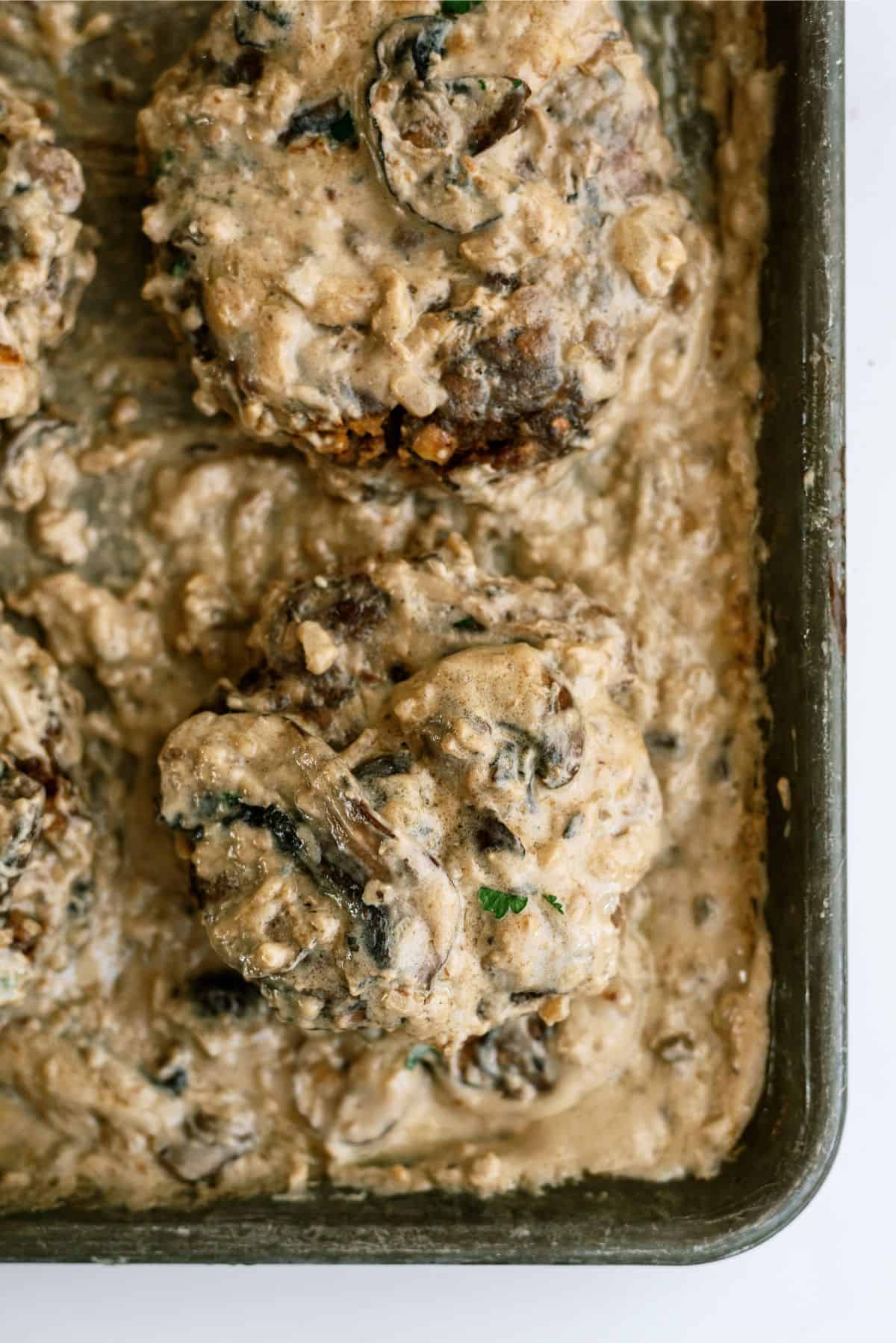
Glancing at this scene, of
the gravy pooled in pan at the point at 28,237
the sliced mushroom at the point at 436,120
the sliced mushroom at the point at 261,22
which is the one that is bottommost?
the gravy pooled in pan at the point at 28,237

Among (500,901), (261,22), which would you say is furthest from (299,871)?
(261,22)

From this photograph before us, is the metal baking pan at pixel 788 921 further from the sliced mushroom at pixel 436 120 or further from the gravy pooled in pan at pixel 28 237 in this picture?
the gravy pooled in pan at pixel 28 237

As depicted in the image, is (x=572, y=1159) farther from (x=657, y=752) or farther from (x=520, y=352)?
(x=520, y=352)

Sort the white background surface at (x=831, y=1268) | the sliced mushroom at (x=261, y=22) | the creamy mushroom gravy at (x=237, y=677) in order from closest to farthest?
the sliced mushroom at (x=261, y=22), the creamy mushroom gravy at (x=237, y=677), the white background surface at (x=831, y=1268)

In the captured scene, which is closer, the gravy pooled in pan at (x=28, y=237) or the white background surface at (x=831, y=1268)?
the gravy pooled in pan at (x=28, y=237)

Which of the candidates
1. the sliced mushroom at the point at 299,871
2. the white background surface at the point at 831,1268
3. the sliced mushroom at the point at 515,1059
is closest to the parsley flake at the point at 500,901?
the sliced mushroom at the point at 299,871

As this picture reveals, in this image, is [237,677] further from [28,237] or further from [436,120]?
[436,120]
